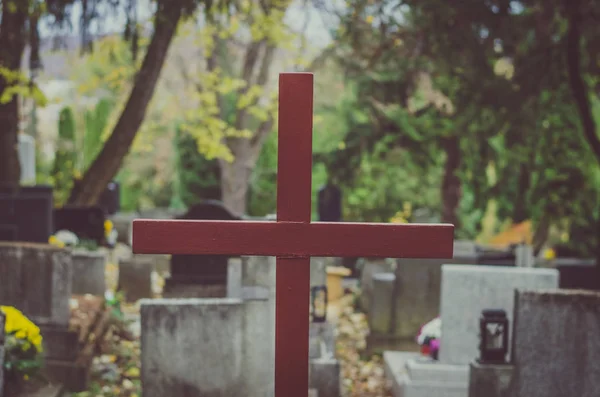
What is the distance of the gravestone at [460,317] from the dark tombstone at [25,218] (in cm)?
458

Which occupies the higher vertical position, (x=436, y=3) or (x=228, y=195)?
(x=436, y=3)

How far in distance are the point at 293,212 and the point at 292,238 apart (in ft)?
0.33

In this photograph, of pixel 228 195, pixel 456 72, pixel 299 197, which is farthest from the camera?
pixel 228 195

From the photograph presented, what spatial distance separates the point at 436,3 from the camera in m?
7.01

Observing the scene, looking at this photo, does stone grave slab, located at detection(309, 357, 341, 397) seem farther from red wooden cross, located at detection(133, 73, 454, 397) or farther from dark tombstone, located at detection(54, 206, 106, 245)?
dark tombstone, located at detection(54, 206, 106, 245)

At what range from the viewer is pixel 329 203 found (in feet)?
43.1

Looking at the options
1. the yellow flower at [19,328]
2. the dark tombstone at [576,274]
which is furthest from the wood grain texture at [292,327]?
the dark tombstone at [576,274]

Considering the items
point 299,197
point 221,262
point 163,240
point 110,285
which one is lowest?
point 110,285

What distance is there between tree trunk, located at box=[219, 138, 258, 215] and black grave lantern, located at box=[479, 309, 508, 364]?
36.1 feet

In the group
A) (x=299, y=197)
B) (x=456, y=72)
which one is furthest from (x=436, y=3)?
(x=299, y=197)

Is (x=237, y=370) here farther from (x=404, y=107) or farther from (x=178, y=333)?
(x=404, y=107)

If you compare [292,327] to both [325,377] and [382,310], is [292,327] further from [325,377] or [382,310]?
[382,310]

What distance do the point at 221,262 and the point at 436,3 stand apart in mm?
4124

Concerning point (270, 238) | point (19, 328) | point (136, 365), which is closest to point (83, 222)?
point (136, 365)
